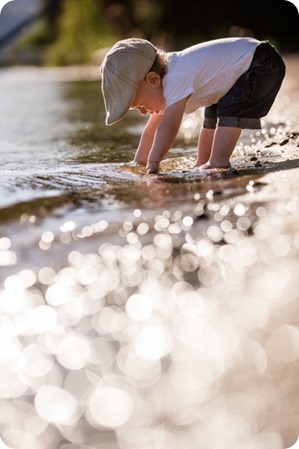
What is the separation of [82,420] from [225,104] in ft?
5.29

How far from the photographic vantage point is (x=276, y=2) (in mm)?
Answer: 9453

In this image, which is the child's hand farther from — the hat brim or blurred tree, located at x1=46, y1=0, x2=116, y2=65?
blurred tree, located at x1=46, y1=0, x2=116, y2=65

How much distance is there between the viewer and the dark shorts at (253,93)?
233 centimetres

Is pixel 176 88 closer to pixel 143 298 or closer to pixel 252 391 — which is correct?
pixel 143 298

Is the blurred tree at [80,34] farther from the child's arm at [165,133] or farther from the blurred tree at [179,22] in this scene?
the child's arm at [165,133]

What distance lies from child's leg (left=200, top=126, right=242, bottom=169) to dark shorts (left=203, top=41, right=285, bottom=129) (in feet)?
0.08

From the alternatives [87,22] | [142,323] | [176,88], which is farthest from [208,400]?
[87,22]

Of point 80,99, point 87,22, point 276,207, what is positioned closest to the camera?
point 276,207

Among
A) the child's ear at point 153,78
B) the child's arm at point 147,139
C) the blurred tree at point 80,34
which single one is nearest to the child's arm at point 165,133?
the child's ear at point 153,78

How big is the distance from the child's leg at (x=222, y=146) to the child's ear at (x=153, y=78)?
0.23 m

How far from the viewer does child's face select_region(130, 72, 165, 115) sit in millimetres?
2316

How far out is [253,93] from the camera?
7.76 ft

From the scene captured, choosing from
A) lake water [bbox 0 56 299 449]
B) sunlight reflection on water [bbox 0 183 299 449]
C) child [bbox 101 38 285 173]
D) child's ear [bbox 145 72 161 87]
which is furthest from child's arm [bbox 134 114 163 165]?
sunlight reflection on water [bbox 0 183 299 449]

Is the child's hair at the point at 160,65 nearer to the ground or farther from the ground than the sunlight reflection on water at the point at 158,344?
nearer to the ground
